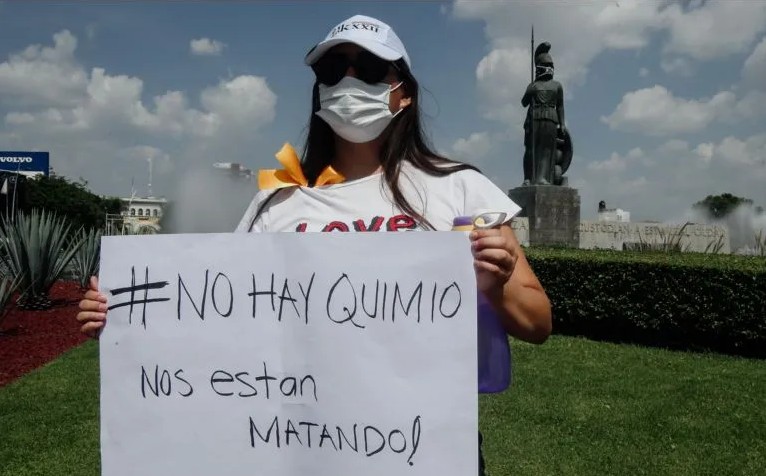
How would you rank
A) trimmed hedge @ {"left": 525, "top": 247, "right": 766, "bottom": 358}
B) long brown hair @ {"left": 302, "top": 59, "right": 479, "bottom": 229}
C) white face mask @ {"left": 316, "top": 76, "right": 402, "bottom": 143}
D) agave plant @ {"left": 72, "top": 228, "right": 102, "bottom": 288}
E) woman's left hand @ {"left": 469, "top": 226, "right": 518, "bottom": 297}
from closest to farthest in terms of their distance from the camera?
woman's left hand @ {"left": 469, "top": 226, "right": 518, "bottom": 297} < long brown hair @ {"left": 302, "top": 59, "right": 479, "bottom": 229} < white face mask @ {"left": 316, "top": 76, "right": 402, "bottom": 143} < trimmed hedge @ {"left": 525, "top": 247, "right": 766, "bottom": 358} < agave plant @ {"left": 72, "top": 228, "right": 102, "bottom": 288}

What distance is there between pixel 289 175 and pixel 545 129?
14.8 meters

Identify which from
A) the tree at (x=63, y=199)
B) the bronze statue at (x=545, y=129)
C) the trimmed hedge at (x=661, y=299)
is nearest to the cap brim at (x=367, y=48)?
the trimmed hedge at (x=661, y=299)

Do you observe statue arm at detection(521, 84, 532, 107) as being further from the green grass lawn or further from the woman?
the woman

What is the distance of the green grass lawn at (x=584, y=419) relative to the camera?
15.0 ft

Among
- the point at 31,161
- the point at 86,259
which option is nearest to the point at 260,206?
the point at 86,259

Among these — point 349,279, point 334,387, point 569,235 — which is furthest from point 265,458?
point 569,235

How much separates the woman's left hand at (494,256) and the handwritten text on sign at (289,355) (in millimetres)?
44

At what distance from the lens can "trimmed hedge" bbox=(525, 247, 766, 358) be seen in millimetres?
8156

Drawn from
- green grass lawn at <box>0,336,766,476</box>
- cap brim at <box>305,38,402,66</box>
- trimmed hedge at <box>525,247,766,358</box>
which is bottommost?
green grass lawn at <box>0,336,766,476</box>

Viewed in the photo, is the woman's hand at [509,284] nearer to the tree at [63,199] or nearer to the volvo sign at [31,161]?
the tree at [63,199]

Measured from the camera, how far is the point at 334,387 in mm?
1741

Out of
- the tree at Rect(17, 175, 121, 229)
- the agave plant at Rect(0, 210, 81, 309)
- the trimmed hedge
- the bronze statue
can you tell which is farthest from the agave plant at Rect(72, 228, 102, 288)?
the tree at Rect(17, 175, 121, 229)

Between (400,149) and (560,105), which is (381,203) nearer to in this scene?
(400,149)

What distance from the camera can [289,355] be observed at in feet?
5.87
